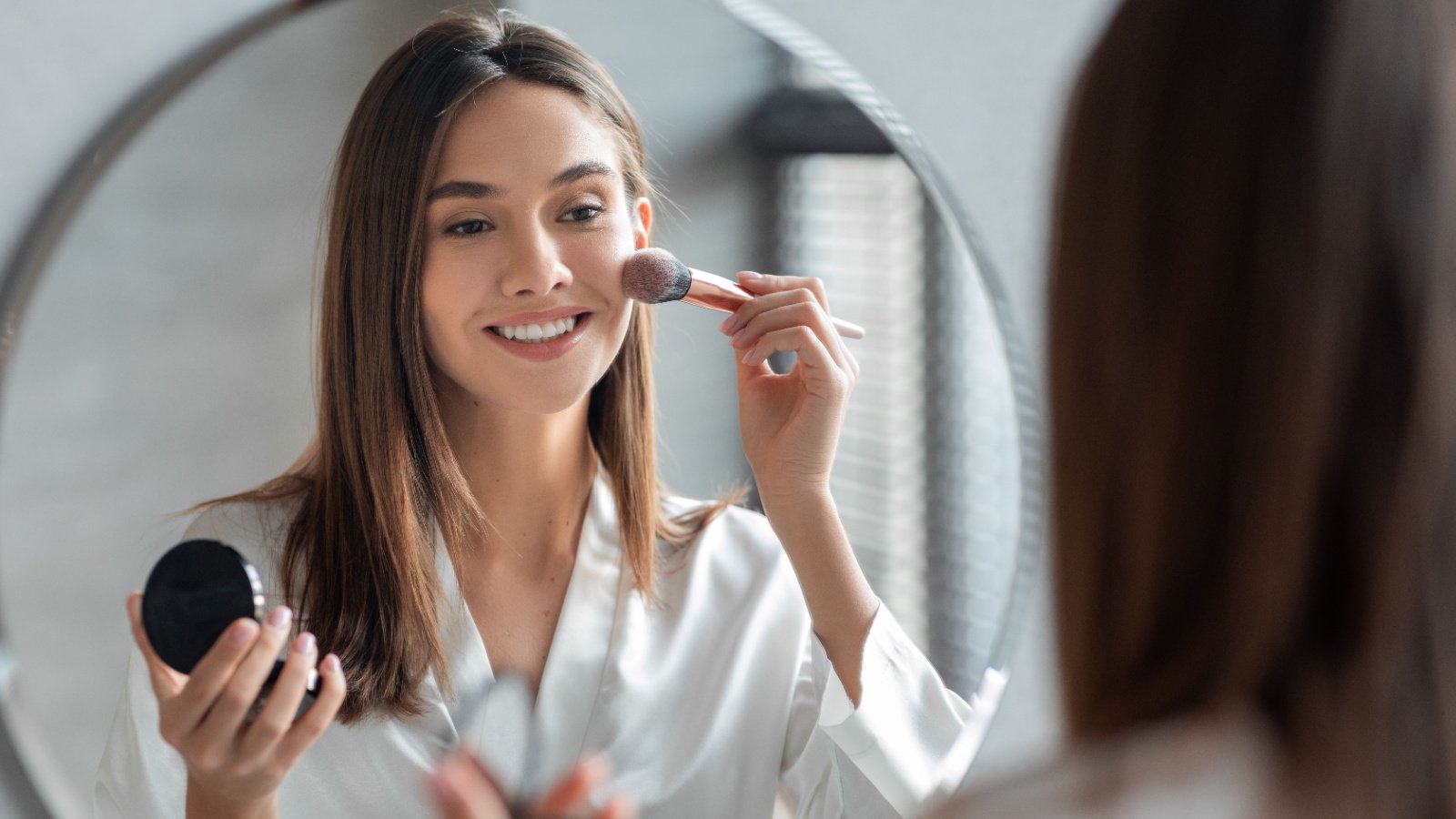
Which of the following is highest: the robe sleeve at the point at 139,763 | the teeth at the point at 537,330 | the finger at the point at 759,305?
the teeth at the point at 537,330

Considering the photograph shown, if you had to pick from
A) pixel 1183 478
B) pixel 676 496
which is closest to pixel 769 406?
pixel 676 496

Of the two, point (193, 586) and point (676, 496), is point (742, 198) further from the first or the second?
point (193, 586)

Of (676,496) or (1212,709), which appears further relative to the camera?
(676,496)

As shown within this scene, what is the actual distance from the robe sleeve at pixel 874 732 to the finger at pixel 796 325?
10 centimetres

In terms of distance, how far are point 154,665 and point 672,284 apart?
21 cm

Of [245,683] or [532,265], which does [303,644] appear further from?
[532,265]

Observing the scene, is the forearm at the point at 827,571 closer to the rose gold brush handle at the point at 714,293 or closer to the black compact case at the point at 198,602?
the rose gold brush handle at the point at 714,293

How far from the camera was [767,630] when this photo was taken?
0.43 m

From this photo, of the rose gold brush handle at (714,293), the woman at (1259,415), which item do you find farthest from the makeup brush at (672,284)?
the woman at (1259,415)

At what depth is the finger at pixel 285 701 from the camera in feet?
1.23

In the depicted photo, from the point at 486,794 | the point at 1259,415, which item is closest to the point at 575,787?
the point at 486,794

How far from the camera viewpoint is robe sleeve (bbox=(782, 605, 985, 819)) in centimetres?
44

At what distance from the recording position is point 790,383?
0.44 metres

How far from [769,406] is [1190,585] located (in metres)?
0.16
